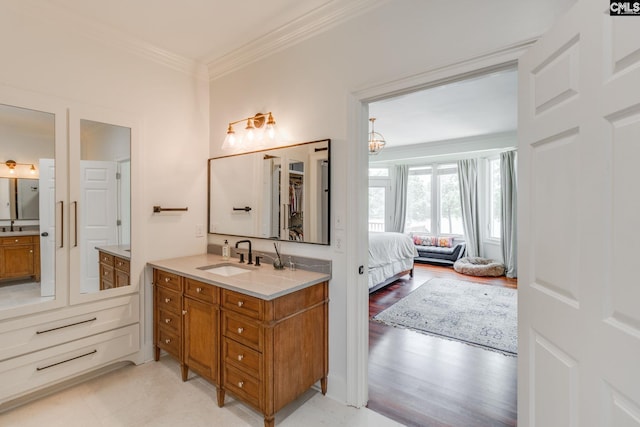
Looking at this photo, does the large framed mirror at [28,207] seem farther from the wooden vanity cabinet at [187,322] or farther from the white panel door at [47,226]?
the wooden vanity cabinet at [187,322]

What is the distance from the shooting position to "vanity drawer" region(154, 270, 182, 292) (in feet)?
7.71

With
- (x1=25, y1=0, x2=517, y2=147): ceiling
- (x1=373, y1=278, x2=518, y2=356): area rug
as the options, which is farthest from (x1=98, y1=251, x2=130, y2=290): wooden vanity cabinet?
(x1=373, y1=278, x2=518, y2=356): area rug

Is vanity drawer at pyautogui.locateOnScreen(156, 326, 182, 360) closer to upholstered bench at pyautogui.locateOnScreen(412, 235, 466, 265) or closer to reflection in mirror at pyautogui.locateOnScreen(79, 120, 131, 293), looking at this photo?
reflection in mirror at pyautogui.locateOnScreen(79, 120, 131, 293)

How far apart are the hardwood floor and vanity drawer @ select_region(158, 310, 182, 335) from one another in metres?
1.54

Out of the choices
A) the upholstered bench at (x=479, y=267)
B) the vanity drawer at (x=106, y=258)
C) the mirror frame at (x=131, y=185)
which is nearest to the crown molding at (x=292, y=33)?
the mirror frame at (x=131, y=185)

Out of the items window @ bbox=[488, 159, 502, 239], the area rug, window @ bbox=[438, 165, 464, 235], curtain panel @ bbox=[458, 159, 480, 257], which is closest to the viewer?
the area rug

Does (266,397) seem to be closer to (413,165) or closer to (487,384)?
(487,384)

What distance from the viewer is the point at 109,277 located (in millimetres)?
2451

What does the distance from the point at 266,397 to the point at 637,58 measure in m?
2.11

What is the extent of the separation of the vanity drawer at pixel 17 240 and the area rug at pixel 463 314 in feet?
10.7

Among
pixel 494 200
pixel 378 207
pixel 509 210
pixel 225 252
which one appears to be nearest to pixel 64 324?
pixel 225 252

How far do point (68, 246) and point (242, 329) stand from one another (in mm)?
1496

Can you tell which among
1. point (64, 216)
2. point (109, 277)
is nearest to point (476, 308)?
point (109, 277)

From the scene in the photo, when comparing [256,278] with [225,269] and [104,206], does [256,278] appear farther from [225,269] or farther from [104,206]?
[104,206]
